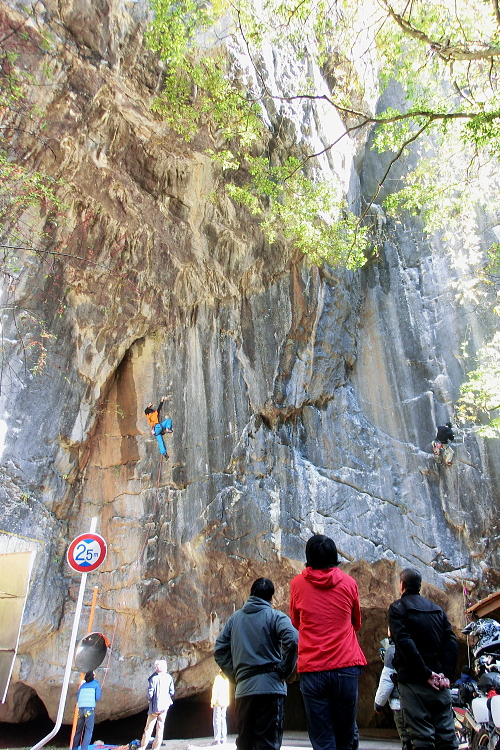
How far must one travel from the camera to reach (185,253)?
11.0m

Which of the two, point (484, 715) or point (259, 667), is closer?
point (259, 667)

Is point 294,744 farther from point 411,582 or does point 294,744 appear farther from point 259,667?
point 259,667

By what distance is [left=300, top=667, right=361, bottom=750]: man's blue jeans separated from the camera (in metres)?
2.76

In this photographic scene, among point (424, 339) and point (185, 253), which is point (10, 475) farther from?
point (424, 339)

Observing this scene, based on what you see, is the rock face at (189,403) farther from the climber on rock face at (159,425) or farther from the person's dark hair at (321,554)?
the person's dark hair at (321,554)

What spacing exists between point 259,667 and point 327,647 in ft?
1.58

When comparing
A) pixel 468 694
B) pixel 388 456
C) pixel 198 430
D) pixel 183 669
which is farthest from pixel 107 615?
pixel 468 694

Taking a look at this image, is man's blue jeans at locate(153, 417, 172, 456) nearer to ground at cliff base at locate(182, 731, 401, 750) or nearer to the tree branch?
ground at cliff base at locate(182, 731, 401, 750)

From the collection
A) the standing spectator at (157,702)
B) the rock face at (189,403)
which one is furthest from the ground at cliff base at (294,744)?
the rock face at (189,403)

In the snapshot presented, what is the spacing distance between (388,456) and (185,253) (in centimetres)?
610

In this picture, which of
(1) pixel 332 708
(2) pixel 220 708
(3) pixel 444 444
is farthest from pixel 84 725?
(3) pixel 444 444

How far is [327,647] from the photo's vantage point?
2.91 meters

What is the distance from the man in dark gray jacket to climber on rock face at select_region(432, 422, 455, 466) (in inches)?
287

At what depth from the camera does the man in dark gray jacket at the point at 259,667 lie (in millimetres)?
3018
